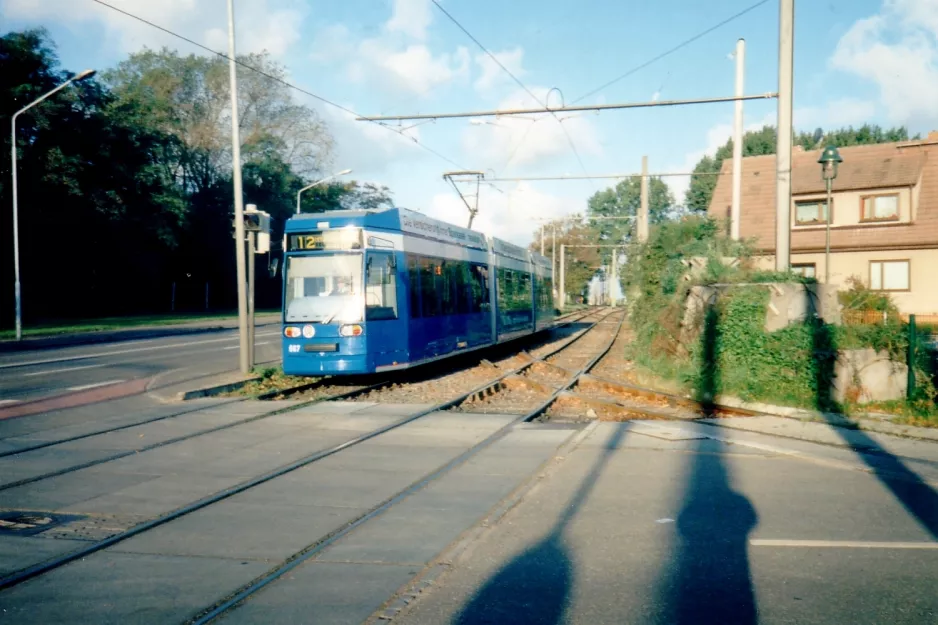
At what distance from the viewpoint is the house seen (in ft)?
102

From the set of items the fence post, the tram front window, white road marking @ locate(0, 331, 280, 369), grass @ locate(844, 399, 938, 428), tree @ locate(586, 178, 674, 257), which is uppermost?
tree @ locate(586, 178, 674, 257)

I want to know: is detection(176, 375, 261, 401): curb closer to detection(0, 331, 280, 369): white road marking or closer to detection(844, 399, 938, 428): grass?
detection(0, 331, 280, 369): white road marking

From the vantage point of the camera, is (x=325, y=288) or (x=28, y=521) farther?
(x=325, y=288)

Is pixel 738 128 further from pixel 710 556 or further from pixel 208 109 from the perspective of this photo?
pixel 208 109

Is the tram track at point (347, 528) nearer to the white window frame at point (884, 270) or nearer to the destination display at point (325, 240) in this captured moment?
the destination display at point (325, 240)

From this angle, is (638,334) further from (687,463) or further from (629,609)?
(629,609)

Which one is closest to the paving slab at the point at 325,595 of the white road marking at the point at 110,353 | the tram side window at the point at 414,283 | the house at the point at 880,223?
the tram side window at the point at 414,283

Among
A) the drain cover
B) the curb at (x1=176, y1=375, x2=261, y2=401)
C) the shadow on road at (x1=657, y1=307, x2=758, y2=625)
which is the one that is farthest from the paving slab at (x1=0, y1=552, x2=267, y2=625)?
the curb at (x1=176, y1=375, x2=261, y2=401)

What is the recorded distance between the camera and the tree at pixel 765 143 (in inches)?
2549

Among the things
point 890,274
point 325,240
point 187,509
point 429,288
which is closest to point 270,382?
point 325,240

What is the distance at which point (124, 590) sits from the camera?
4539 mm

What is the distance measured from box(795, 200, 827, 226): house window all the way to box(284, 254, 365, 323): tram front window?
26.6 meters

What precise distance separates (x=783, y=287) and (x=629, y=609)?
915 centimetres

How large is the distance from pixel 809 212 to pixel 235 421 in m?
30.4
